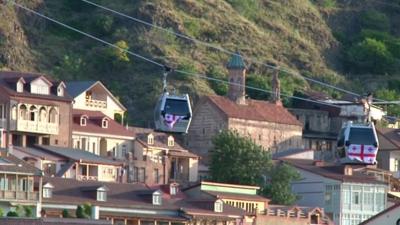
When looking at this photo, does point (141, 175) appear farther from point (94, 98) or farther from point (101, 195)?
point (101, 195)

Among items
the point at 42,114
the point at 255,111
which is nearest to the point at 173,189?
the point at 42,114

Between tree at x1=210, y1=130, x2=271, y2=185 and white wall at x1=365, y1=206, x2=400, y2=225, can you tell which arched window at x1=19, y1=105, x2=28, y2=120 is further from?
white wall at x1=365, y1=206, x2=400, y2=225

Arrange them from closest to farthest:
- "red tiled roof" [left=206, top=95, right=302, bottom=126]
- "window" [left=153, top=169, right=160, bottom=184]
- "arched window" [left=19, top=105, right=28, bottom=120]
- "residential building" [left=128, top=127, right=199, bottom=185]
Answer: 1. "arched window" [left=19, top=105, right=28, bottom=120]
2. "residential building" [left=128, top=127, right=199, bottom=185]
3. "window" [left=153, top=169, right=160, bottom=184]
4. "red tiled roof" [left=206, top=95, right=302, bottom=126]

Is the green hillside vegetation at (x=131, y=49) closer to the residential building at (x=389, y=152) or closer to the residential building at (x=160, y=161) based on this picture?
the residential building at (x=389, y=152)

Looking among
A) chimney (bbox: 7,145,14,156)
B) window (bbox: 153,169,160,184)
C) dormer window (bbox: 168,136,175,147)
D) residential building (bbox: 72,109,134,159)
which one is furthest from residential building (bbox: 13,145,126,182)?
dormer window (bbox: 168,136,175,147)

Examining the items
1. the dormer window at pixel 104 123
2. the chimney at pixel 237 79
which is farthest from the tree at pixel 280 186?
the chimney at pixel 237 79

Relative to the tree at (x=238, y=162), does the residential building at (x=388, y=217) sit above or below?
above
